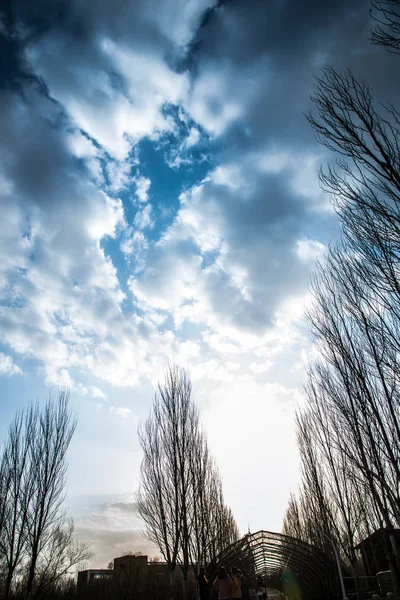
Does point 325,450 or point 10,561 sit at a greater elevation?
point 325,450

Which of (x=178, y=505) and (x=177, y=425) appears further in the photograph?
(x=177, y=425)

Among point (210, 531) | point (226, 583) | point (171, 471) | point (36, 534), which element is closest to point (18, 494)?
point (36, 534)

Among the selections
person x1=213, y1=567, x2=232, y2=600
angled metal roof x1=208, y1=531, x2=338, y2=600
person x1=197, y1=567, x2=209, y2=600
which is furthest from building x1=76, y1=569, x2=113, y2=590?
person x1=213, y1=567, x2=232, y2=600

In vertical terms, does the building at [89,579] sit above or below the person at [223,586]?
below

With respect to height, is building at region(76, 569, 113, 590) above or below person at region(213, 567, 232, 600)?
below

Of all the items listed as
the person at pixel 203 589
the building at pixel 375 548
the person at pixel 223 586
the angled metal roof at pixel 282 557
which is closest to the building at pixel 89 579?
the angled metal roof at pixel 282 557

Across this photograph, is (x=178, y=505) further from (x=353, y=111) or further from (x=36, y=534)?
(x=353, y=111)

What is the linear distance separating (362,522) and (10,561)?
14.3 metres

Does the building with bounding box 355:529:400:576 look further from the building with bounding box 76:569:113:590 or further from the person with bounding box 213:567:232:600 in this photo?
the building with bounding box 76:569:113:590

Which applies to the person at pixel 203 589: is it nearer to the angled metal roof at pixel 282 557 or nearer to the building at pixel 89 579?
the angled metal roof at pixel 282 557

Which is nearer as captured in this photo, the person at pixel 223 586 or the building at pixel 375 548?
the person at pixel 223 586

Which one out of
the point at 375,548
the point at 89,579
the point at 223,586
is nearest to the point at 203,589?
the point at 223,586

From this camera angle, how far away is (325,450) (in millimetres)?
15117

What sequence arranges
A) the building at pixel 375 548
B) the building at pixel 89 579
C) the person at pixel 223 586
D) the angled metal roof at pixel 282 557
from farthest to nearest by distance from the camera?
the building at pixel 89 579 → the angled metal roof at pixel 282 557 → the building at pixel 375 548 → the person at pixel 223 586
